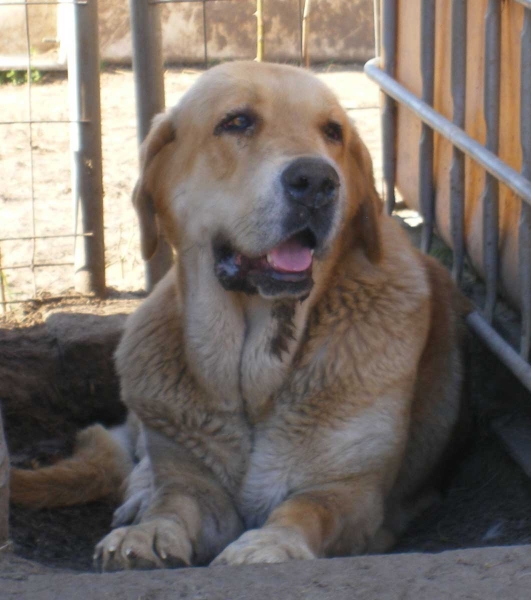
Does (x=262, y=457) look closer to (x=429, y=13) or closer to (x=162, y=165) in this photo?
(x=162, y=165)

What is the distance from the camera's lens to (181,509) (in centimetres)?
317

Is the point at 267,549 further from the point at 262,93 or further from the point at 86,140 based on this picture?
the point at 86,140

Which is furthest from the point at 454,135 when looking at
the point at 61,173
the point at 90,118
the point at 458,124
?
the point at 61,173

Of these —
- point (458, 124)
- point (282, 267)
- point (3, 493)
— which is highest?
point (458, 124)

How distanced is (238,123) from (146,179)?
0.43m

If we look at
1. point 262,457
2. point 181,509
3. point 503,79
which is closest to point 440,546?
point 262,457

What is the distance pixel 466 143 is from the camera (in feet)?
12.7

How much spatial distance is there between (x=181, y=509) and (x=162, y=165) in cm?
118

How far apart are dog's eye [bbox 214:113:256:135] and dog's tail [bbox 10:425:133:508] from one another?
4.93ft

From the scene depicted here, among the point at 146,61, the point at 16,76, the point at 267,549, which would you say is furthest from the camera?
the point at 16,76

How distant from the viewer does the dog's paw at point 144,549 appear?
281 cm

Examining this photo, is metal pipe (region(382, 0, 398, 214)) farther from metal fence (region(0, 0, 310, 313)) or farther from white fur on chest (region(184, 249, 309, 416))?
white fur on chest (region(184, 249, 309, 416))

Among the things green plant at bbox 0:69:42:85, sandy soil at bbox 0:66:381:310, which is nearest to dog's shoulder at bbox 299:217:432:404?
sandy soil at bbox 0:66:381:310

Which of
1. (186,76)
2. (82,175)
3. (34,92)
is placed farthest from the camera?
(186,76)
